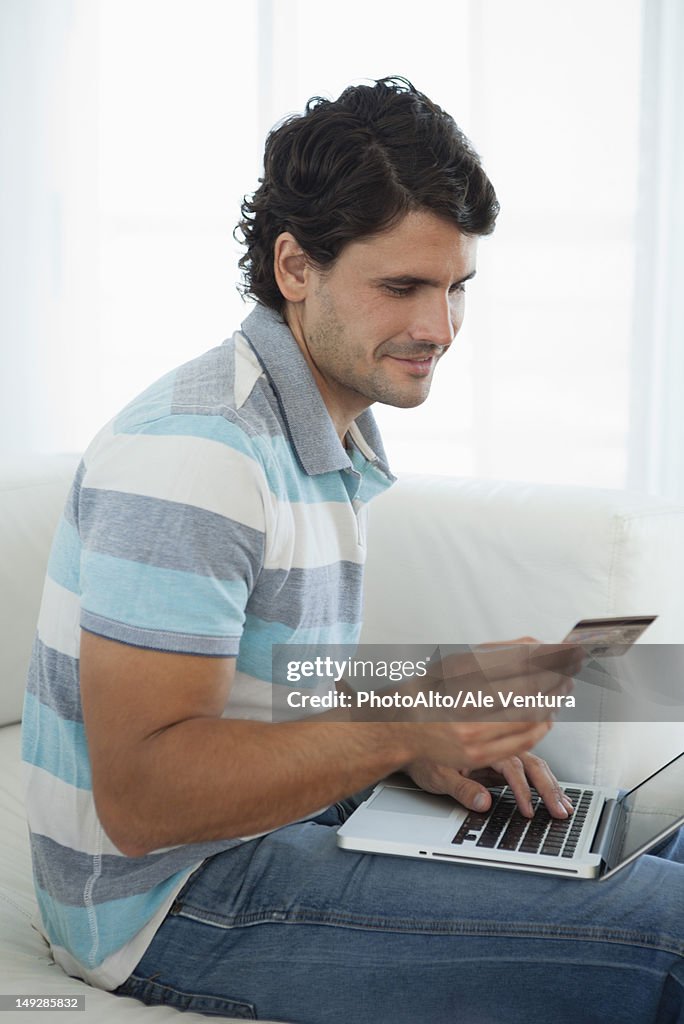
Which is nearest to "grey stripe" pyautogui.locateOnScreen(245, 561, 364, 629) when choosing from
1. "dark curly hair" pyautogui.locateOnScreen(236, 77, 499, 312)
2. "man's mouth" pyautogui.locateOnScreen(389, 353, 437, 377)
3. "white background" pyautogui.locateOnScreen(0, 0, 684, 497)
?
"man's mouth" pyautogui.locateOnScreen(389, 353, 437, 377)

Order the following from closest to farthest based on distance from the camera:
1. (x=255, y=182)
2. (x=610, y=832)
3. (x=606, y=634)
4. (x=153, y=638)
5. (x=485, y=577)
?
(x=153, y=638)
(x=606, y=634)
(x=610, y=832)
(x=485, y=577)
(x=255, y=182)

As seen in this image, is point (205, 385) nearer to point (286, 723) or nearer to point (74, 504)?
point (74, 504)

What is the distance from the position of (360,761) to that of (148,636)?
0.64 ft

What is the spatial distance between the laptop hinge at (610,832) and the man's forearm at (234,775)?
0.81 ft

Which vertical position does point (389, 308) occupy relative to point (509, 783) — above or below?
above

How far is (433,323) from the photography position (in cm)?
106

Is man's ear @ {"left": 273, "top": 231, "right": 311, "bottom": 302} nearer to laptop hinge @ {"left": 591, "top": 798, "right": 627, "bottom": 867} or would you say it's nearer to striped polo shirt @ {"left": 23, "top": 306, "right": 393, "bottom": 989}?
striped polo shirt @ {"left": 23, "top": 306, "right": 393, "bottom": 989}

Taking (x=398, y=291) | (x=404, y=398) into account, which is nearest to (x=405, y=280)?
(x=398, y=291)

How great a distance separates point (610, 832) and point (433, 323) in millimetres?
528

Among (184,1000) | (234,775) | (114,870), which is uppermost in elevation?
(234,775)

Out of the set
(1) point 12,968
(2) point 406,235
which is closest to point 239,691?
(1) point 12,968

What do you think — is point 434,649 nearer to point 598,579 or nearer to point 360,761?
point 598,579

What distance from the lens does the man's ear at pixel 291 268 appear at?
109 cm

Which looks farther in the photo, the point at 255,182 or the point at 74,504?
the point at 255,182
